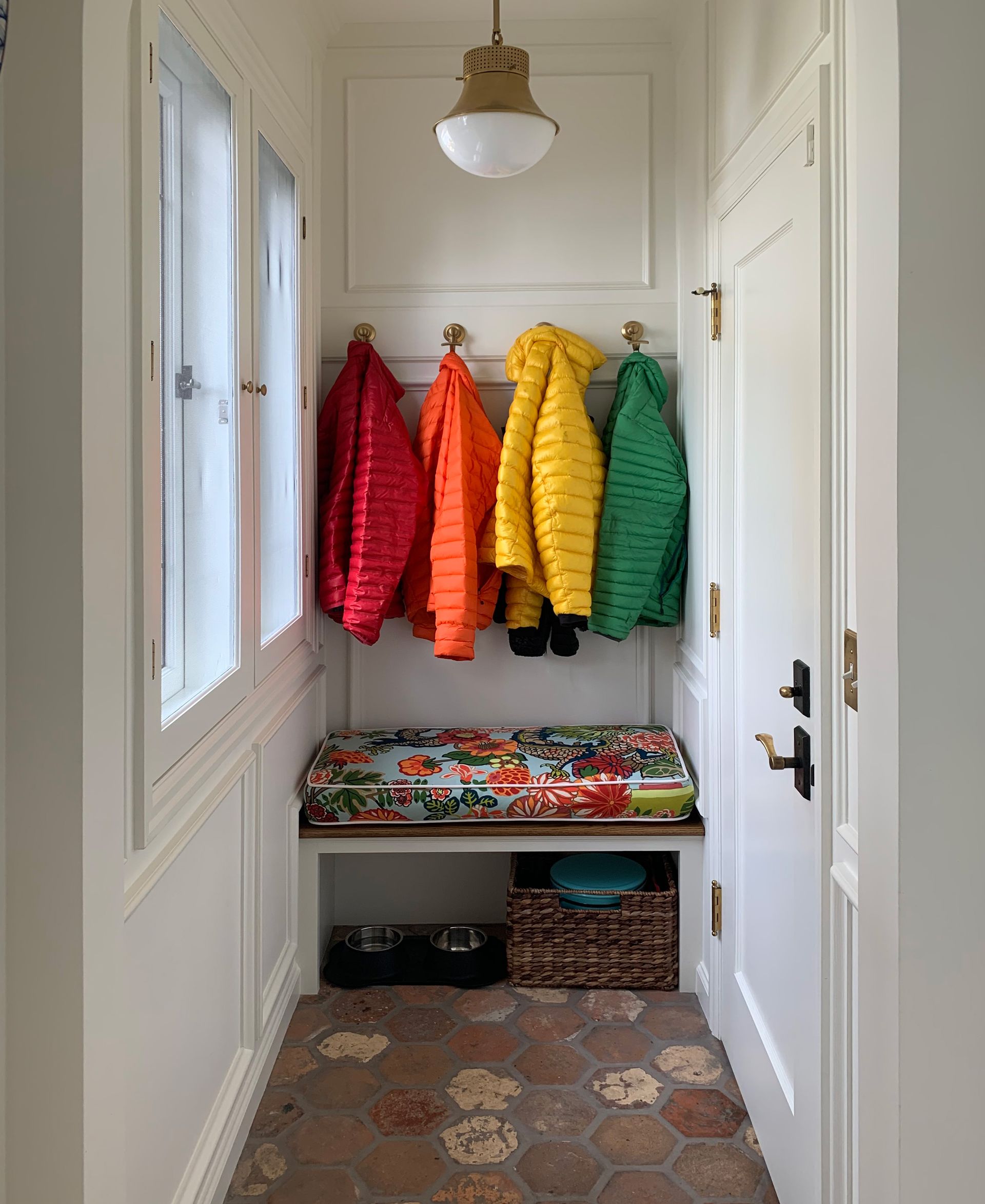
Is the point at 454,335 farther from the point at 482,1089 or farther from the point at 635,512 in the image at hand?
the point at 482,1089

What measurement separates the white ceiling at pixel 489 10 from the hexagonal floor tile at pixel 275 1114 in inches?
106

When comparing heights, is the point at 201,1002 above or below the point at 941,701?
below

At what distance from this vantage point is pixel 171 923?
1585mm

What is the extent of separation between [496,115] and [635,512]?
109cm

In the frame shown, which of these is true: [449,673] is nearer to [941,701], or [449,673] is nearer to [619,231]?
[619,231]

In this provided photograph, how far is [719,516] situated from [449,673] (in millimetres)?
1052

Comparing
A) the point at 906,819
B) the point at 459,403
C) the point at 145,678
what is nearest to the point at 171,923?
the point at 145,678

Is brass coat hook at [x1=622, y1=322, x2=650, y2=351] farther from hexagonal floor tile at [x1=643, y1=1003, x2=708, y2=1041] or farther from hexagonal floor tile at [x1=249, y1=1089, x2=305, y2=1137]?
hexagonal floor tile at [x1=249, y1=1089, x2=305, y2=1137]

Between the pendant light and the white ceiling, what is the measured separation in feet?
2.69

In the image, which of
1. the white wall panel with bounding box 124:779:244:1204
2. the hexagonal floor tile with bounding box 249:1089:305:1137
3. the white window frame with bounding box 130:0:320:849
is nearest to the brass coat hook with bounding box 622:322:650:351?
the white window frame with bounding box 130:0:320:849

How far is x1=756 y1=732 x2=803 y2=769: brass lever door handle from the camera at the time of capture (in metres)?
1.68

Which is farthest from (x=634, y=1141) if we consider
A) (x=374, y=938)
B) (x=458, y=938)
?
(x=374, y=938)

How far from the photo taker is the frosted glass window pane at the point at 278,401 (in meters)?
2.26

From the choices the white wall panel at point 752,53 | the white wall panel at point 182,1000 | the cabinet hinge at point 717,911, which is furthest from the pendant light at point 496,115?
the cabinet hinge at point 717,911
